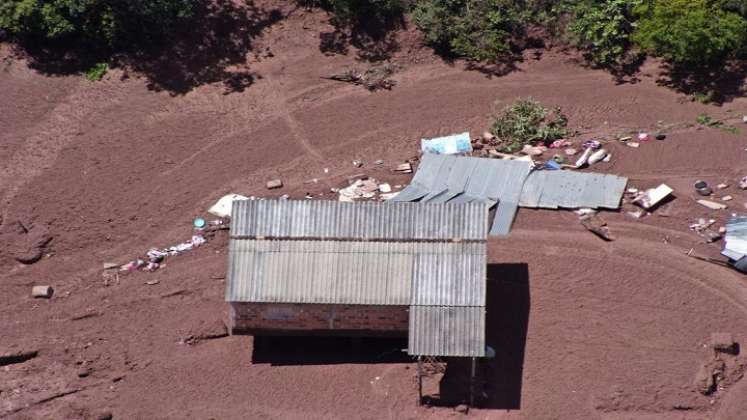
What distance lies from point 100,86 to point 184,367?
13266mm

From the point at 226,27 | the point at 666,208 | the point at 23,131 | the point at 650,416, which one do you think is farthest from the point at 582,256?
the point at 23,131

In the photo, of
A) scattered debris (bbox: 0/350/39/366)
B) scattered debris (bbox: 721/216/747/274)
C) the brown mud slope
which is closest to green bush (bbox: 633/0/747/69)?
the brown mud slope

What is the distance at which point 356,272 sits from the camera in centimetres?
2166

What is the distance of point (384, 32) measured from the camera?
3378 centimetres

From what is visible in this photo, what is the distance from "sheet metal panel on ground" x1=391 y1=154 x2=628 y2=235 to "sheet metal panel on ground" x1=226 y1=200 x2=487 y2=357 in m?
3.64

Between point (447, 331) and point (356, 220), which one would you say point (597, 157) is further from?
point (447, 331)

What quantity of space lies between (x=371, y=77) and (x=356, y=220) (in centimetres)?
1110

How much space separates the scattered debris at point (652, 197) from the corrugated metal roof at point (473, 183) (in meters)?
3.34

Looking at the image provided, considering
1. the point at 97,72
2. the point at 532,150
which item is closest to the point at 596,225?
the point at 532,150

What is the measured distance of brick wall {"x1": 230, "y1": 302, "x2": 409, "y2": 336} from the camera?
2181 centimetres

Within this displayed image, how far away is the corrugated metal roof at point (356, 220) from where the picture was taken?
860 inches

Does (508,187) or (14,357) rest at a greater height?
(508,187)

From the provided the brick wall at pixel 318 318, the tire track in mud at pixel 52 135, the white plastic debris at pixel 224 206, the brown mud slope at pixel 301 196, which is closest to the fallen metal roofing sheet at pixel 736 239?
the brown mud slope at pixel 301 196

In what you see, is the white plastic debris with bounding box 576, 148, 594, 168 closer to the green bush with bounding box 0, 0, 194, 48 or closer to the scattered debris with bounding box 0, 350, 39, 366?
the green bush with bounding box 0, 0, 194, 48
